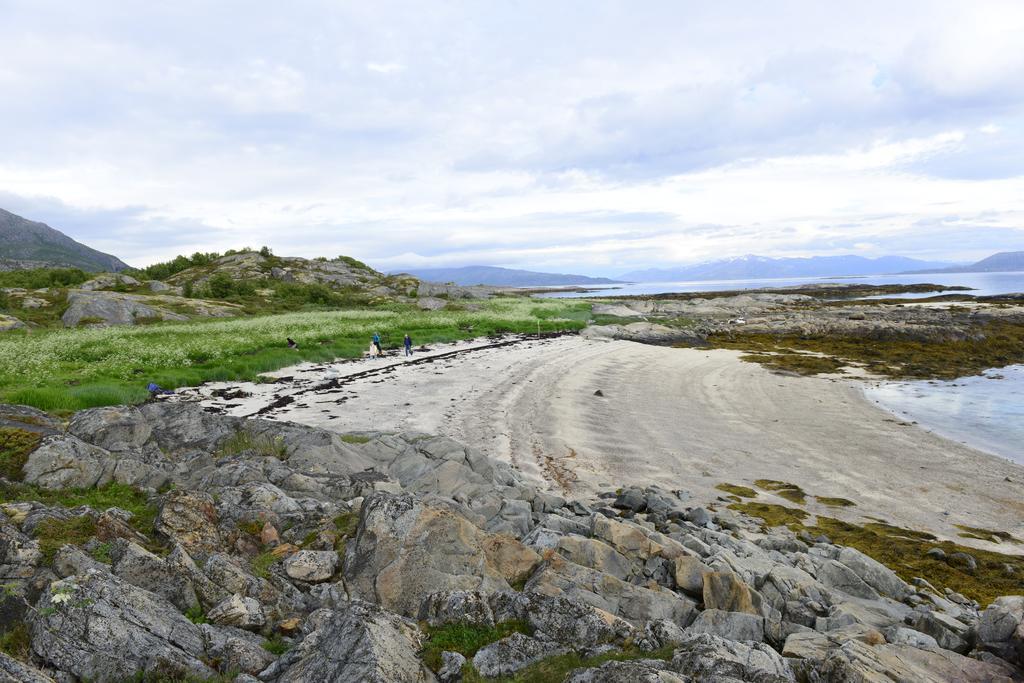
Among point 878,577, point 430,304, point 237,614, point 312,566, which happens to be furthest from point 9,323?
point 878,577

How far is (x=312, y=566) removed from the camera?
8016 millimetres

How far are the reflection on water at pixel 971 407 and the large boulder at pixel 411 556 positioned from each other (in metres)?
23.8

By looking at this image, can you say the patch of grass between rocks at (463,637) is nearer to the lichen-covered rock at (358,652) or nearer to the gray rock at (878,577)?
the lichen-covered rock at (358,652)

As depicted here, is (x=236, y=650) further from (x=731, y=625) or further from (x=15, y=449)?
(x=15, y=449)

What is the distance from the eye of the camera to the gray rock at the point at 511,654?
19.3ft

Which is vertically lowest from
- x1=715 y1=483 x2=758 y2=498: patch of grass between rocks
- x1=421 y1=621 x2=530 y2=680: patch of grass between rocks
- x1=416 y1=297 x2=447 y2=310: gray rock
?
x1=715 y1=483 x2=758 y2=498: patch of grass between rocks

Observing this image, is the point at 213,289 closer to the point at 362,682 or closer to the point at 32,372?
the point at 32,372

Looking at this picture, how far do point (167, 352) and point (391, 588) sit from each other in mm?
30112

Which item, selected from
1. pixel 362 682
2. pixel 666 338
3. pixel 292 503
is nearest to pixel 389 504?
pixel 292 503

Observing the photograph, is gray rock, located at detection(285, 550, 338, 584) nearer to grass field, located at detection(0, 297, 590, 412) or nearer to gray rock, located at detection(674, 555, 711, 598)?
gray rock, located at detection(674, 555, 711, 598)

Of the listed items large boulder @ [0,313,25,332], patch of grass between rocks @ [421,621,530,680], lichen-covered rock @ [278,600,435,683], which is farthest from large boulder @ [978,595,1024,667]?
large boulder @ [0,313,25,332]

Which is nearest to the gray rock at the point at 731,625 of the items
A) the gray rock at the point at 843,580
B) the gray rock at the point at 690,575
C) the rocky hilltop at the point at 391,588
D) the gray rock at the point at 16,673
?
the rocky hilltop at the point at 391,588

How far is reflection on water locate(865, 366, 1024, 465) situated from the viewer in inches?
914

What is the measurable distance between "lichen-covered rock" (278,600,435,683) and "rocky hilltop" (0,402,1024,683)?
0.08ft
